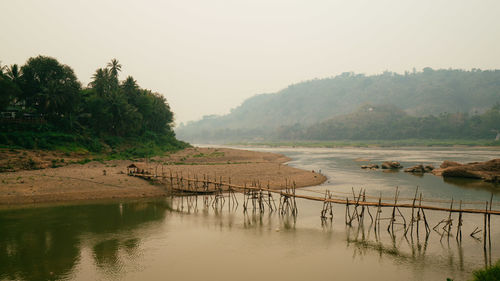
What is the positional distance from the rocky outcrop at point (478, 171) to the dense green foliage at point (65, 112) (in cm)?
4564

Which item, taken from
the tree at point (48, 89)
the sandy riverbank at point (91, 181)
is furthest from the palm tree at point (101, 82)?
the sandy riverbank at point (91, 181)

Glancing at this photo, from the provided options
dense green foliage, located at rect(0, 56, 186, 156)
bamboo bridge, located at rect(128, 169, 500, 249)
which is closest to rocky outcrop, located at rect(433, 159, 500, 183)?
bamboo bridge, located at rect(128, 169, 500, 249)

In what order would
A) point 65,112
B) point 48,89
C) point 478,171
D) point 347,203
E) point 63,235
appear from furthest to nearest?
1. point 65,112
2. point 48,89
3. point 478,171
4. point 347,203
5. point 63,235

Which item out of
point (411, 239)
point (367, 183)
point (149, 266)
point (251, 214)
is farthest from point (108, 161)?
point (411, 239)

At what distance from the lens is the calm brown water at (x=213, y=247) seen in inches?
628

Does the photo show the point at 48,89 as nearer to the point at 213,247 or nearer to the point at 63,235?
the point at 63,235

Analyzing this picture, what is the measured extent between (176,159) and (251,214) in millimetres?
29880

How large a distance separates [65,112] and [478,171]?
58816 mm

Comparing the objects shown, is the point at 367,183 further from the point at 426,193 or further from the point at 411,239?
the point at 411,239

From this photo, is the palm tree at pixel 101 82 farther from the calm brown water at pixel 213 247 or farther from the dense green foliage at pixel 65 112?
the calm brown water at pixel 213 247

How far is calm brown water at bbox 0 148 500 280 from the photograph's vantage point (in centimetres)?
1596

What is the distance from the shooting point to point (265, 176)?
136 feet

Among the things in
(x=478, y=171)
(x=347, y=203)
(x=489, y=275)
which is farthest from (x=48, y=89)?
(x=478, y=171)

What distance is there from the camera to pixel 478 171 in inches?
1676
